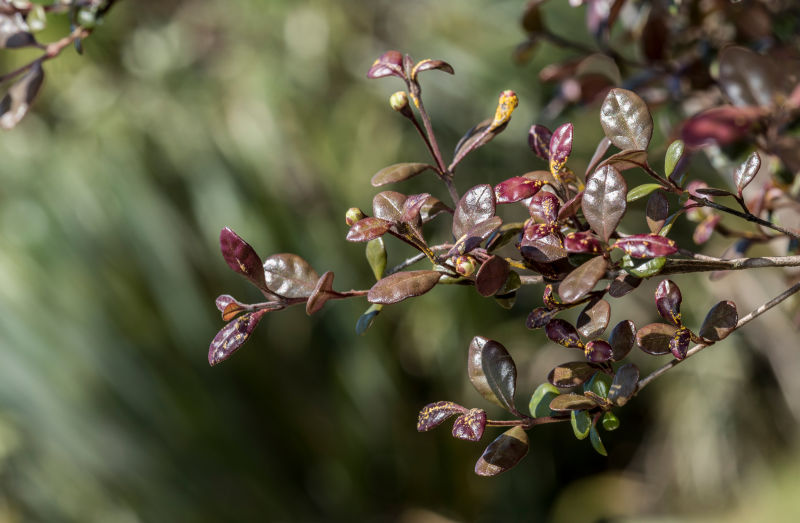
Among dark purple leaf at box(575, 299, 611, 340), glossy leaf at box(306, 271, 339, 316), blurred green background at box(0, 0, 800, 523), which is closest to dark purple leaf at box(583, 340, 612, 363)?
dark purple leaf at box(575, 299, 611, 340)

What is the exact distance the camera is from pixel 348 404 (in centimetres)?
184

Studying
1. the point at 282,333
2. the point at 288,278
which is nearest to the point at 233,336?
the point at 288,278

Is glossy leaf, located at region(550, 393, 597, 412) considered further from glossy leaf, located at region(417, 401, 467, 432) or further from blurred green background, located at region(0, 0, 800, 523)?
blurred green background, located at region(0, 0, 800, 523)

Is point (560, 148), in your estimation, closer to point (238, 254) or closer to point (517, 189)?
point (517, 189)

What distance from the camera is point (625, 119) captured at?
292mm

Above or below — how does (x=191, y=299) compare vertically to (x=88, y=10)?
below

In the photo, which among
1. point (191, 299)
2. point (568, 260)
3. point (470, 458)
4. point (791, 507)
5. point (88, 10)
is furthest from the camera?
point (470, 458)

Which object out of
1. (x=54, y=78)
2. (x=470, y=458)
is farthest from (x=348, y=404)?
(x=54, y=78)

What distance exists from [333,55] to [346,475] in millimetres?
1327

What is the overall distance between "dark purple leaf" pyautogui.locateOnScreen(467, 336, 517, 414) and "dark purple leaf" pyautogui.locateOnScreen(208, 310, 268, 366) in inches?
3.8

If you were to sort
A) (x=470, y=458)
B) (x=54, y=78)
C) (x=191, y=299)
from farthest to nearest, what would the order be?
1. (x=54, y=78)
2. (x=470, y=458)
3. (x=191, y=299)

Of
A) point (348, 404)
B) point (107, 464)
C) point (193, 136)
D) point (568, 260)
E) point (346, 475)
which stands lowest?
point (346, 475)

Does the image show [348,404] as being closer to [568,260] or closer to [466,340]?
[466,340]

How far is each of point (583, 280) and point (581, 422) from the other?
0.07 m
